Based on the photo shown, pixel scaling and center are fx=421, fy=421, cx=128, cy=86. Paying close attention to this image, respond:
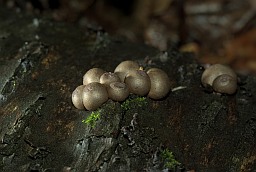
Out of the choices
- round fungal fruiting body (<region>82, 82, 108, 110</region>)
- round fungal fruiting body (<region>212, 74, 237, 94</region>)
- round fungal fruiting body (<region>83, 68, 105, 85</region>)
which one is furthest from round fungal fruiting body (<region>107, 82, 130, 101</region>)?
round fungal fruiting body (<region>212, 74, 237, 94</region>)

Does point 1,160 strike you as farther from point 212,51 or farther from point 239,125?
point 212,51

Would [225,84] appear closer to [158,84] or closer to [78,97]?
[158,84]

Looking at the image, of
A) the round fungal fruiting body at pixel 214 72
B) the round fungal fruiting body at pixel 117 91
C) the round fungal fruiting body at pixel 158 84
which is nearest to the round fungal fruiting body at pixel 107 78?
the round fungal fruiting body at pixel 117 91

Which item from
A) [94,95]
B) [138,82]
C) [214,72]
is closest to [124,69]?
[138,82]

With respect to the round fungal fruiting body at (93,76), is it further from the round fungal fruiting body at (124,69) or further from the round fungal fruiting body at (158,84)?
the round fungal fruiting body at (158,84)

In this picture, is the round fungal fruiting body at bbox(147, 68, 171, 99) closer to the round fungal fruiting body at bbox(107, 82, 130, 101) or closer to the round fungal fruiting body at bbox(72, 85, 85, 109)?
the round fungal fruiting body at bbox(107, 82, 130, 101)
